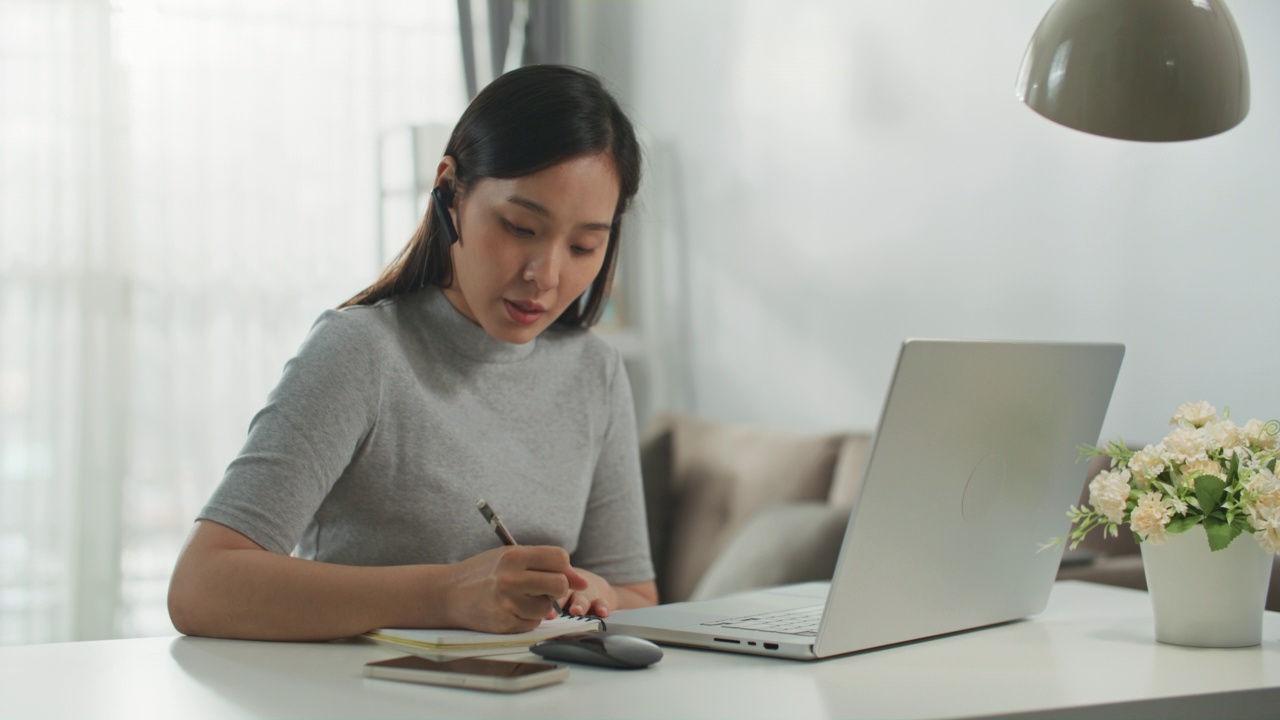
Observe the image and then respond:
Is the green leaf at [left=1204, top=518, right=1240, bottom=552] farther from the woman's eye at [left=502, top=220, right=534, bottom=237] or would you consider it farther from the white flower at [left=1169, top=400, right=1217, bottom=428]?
the woman's eye at [left=502, top=220, right=534, bottom=237]

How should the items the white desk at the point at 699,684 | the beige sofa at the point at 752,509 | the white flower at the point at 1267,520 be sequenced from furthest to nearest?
the beige sofa at the point at 752,509, the white flower at the point at 1267,520, the white desk at the point at 699,684

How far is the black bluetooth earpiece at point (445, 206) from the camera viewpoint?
141 centimetres

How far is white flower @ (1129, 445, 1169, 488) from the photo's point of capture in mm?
1148

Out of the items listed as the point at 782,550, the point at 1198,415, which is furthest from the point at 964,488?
the point at 782,550

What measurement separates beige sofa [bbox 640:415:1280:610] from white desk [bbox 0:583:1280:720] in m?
0.69

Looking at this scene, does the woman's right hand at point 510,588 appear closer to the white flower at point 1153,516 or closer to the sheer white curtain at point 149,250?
the white flower at point 1153,516

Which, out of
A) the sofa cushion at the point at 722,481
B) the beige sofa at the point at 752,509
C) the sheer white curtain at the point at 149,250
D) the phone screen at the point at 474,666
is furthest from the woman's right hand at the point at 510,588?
the sheer white curtain at the point at 149,250

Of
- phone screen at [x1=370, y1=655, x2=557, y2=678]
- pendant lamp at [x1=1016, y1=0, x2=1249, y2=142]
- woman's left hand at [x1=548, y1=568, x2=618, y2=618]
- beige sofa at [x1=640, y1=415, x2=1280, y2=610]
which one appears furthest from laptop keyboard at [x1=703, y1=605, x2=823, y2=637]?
beige sofa at [x1=640, y1=415, x2=1280, y2=610]

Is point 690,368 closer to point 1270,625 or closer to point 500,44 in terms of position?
point 500,44

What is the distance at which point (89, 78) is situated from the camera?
341cm

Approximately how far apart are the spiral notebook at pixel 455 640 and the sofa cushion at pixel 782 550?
1.07 meters

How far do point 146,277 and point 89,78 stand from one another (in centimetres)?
57

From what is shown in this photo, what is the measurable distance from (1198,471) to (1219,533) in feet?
0.19

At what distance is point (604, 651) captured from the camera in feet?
3.16
